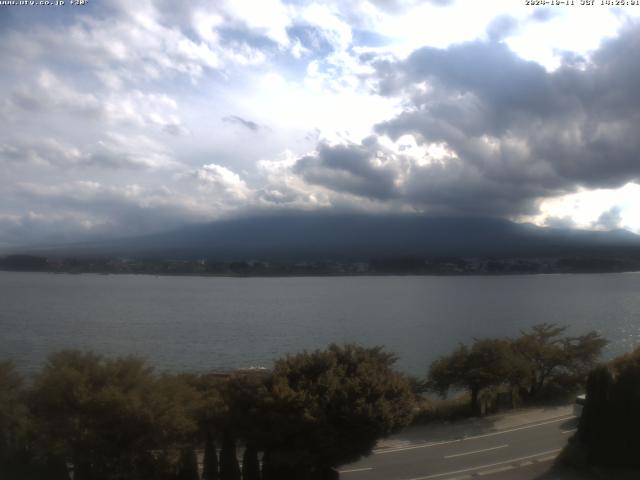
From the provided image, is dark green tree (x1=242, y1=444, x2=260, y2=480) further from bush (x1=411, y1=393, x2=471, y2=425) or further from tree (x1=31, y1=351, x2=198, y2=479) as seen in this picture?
bush (x1=411, y1=393, x2=471, y2=425)

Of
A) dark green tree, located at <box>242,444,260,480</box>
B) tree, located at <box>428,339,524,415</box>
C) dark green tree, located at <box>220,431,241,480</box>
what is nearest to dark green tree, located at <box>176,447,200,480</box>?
dark green tree, located at <box>220,431,241,480</box>

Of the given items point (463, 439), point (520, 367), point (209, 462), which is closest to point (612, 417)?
point (463, 439)

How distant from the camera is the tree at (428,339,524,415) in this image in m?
17.4

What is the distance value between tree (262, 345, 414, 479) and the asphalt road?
1.66 m

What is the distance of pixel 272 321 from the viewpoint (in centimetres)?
4244

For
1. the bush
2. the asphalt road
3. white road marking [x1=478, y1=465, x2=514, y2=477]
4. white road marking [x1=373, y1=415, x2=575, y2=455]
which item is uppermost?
white road marking [x1=478, y1=465, x2=514, y2=477]

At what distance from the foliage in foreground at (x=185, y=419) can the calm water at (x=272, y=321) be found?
51.0 feet

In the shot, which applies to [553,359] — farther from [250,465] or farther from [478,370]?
[250,465]

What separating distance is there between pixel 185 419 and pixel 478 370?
10697 mm

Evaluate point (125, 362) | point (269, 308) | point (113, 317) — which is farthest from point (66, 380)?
point (269, 308)

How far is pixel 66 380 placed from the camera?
892cm

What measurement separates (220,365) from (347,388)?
17.2 meters

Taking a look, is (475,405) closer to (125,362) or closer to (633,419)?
(633,419)

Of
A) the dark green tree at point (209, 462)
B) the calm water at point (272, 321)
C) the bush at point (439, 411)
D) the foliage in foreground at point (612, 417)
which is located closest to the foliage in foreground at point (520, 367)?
the bush at point (439, 411)
